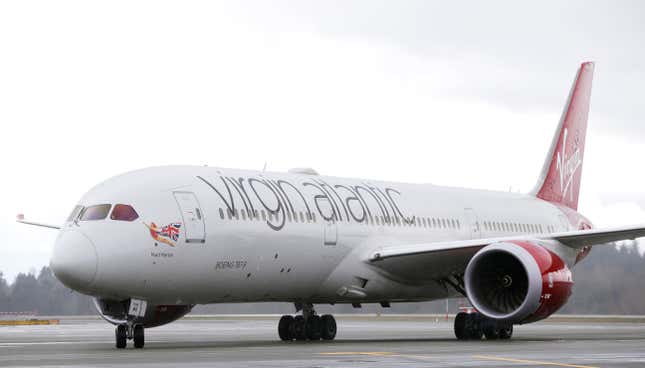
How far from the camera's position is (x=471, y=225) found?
Result: 29.2 m

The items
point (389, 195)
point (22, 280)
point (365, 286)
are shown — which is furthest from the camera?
point (22, 280)

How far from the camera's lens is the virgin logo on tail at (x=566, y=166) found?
111 feet

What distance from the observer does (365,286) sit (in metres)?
25.2

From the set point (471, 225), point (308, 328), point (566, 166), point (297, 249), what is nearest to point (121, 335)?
point (297, 249)

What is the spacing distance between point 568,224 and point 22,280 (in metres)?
45.4

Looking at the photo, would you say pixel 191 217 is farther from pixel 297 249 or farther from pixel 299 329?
pixel 299 329

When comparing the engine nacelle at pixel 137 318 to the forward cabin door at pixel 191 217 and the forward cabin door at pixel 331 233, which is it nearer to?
the forward cabin door at pixel 191 217

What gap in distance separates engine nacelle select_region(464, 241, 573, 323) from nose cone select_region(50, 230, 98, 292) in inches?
324

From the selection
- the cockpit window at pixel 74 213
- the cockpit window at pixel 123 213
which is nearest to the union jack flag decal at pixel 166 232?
the cockpit window at pixel 123 213

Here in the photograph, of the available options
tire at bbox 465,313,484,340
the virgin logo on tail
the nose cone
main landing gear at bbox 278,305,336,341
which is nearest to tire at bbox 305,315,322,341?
main landing gear at bbox 278,305,336,341

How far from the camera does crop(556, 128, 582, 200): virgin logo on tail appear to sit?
33906 millimetres

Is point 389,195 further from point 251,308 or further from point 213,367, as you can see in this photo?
point 251,308

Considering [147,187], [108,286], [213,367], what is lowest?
[213,367]

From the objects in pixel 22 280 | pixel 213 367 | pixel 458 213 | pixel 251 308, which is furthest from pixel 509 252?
pixel 22 280
